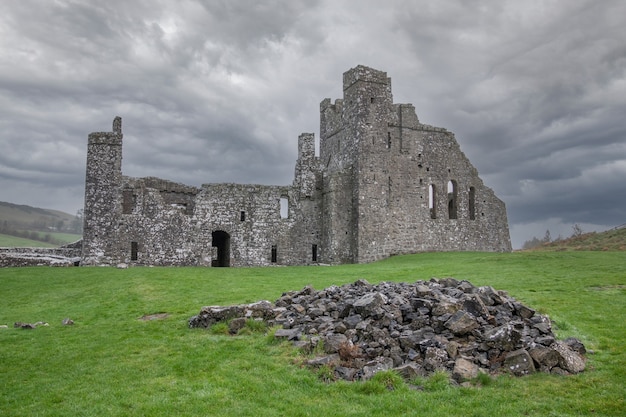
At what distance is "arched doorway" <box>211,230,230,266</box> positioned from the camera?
1482 inches

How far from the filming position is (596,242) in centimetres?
3791

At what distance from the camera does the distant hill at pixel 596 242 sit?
35.0 meters

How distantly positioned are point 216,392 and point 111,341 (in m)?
5.81

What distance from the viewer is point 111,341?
14.1 meters

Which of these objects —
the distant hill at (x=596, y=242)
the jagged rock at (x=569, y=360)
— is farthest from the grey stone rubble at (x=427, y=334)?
the distant hill at (x=596, y=242)

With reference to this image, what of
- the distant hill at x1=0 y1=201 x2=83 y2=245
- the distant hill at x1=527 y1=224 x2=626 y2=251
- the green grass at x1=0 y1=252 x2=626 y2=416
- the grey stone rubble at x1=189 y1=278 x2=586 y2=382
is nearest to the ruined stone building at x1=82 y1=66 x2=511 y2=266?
the distant hill at x1=527 y1=224 x2=626 y2=251

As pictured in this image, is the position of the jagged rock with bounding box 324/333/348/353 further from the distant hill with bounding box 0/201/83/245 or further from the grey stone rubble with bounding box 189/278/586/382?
the distant hill with bounding box 0/201/83/245

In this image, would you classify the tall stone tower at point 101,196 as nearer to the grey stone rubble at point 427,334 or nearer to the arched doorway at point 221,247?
the arched doorway at point 221,247

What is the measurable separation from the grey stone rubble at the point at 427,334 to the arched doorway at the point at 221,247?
23.6 metres

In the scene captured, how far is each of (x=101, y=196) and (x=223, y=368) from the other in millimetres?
26631

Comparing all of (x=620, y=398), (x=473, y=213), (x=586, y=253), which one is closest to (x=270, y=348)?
(x=620, y=398)

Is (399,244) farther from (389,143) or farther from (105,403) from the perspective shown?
(105,403)

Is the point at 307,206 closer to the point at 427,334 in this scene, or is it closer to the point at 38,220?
the point at 427,334

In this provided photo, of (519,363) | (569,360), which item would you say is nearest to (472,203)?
(569,360)
